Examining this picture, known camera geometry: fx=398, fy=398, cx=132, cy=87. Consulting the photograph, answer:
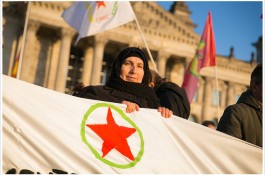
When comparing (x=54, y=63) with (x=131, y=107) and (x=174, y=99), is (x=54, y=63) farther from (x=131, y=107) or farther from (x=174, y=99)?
(x=131, y=107)

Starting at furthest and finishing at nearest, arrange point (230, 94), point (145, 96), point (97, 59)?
1. point (230, 94)
2. point (97, 59)
3. point (145, 96)

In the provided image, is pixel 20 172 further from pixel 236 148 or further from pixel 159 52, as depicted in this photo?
pixel 159 52

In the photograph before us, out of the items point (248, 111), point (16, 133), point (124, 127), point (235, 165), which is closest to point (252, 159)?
point (235, 165)

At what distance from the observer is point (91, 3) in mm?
11297

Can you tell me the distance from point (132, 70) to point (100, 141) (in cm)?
88

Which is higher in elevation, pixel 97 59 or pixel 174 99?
pixel 97 59

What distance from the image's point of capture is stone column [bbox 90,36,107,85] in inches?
1149

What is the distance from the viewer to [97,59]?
1167 inches

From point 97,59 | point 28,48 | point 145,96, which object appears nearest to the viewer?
point 145,96

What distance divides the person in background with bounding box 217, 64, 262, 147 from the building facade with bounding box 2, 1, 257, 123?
23.6m

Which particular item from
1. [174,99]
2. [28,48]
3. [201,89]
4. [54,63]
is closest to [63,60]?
[28,48]

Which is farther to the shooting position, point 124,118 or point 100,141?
point 124,118

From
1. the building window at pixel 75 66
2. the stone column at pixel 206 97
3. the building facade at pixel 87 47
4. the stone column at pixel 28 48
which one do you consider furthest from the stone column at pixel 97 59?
the stone column at pixel 206 97

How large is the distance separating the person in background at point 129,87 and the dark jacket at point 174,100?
0.60 ft
